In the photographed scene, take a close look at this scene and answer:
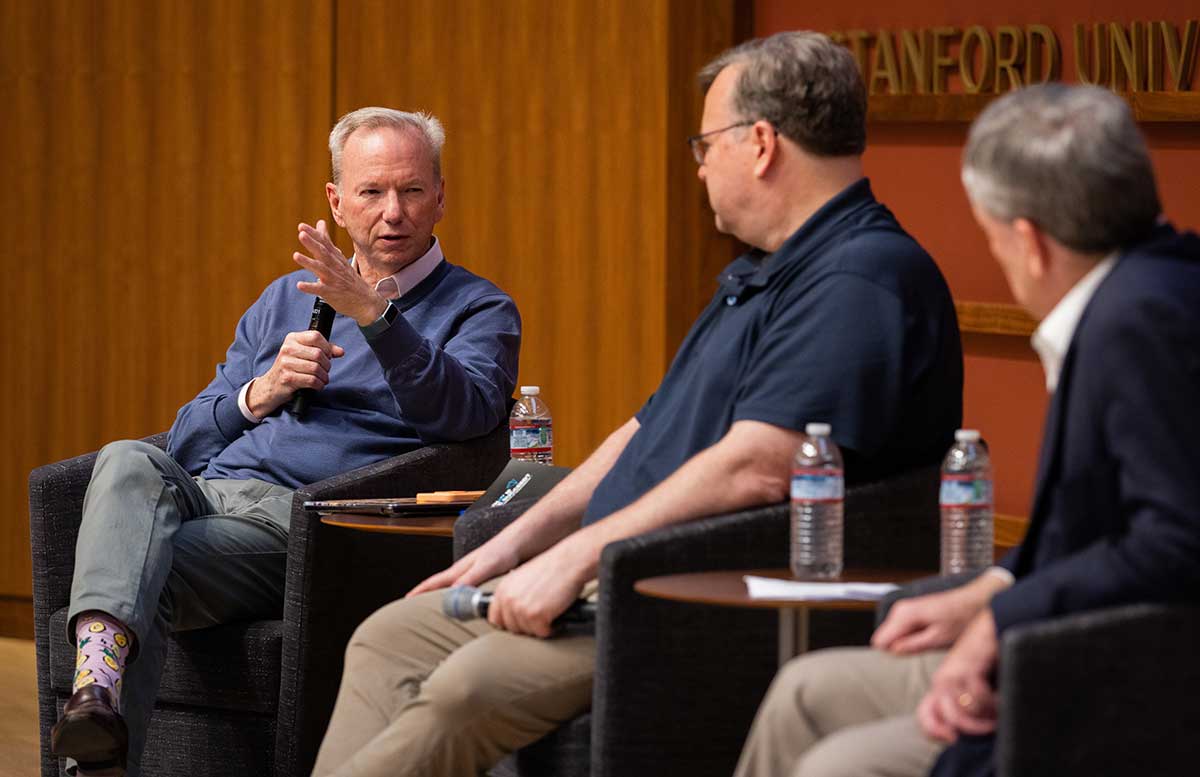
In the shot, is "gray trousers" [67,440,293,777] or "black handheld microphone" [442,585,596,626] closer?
"black handheld microphone" [442,585,596,626]

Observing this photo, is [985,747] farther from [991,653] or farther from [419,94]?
[419,94]

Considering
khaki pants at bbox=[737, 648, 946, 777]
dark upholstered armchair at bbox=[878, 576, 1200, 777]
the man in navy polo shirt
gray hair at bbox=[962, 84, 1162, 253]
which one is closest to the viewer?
dark upholstered armchair at bbox=[878, 576, 1200, 777]

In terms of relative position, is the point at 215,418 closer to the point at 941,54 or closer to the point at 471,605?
the point at 471,605

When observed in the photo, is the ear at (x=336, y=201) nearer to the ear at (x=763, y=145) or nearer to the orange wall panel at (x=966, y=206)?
the orange wall panel at (x=966, y=206)

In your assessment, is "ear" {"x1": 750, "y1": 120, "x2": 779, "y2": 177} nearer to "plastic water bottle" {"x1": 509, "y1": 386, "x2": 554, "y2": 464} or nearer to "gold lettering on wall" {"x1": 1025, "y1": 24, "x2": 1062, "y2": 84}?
"plastic water bottle" {"x1": 509, "y1": 386, "x2": 554, "y2": 464}

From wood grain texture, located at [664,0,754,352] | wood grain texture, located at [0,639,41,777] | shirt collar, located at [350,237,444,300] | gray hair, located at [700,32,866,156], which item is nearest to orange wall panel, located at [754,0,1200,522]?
wood grain texture, located at [664,0,754,352]

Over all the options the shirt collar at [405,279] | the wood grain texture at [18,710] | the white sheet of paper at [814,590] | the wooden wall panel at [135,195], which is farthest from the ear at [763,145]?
the wooden wall panel at [135,195]

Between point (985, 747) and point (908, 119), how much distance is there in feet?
8.93

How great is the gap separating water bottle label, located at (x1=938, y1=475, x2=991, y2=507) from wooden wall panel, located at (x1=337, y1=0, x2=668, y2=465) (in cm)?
241

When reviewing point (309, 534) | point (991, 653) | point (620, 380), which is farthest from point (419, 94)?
point (991, 653)

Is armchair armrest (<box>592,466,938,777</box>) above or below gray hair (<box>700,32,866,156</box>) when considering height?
below

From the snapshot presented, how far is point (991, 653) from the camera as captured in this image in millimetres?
1748

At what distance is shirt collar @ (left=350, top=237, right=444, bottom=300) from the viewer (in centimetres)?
368

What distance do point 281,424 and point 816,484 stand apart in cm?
166
